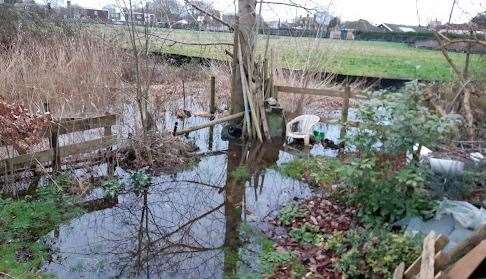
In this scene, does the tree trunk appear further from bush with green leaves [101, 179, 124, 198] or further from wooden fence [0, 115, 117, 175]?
bush with green leaves [101, 179, 124, 198]

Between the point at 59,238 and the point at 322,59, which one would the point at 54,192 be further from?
the point at 322,59

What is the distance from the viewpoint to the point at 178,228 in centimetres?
575

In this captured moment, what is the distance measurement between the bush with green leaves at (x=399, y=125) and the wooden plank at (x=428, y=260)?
5.97 feet

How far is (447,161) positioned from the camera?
5.45m

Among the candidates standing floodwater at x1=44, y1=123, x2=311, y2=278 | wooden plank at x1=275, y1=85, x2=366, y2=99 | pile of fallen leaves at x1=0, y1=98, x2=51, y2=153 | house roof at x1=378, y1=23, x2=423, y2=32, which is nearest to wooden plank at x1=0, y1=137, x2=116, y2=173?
pile of fallen leaves at x1=0, y1=98, x2=51, y2=153

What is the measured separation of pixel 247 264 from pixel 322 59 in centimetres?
999

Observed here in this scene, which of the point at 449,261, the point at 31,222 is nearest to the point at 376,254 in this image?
the point at 449,261

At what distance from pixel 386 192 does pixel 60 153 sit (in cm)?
517

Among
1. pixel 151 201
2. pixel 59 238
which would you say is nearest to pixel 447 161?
pixel 151 201

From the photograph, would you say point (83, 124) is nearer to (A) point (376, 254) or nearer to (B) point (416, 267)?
(A) point (376, 254)

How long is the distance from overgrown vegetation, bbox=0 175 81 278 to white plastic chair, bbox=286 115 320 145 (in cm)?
508

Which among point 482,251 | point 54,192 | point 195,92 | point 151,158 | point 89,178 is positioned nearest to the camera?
point 482,251

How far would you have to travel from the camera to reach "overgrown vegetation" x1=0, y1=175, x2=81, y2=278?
15.1 ft

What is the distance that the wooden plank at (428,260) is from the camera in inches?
135
